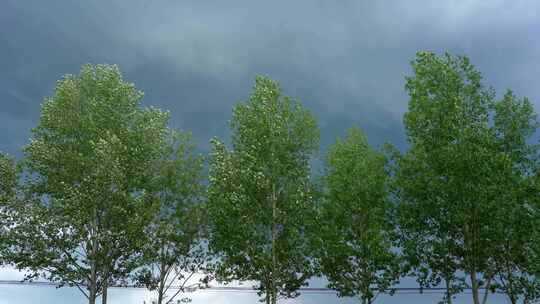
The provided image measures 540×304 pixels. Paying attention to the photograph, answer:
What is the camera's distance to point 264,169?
134ft

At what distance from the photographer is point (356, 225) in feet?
135

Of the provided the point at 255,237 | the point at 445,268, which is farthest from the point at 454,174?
the point at 255,237

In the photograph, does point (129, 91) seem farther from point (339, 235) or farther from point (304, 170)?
point (339, 235)

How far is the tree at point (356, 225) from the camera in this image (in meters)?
39.4

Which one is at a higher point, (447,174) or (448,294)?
(447,174)

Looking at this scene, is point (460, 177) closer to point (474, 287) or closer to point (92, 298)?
point (474, 287)

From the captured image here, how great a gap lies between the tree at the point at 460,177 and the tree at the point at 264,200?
7.69 metres

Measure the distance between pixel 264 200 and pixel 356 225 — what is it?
7.38 meters

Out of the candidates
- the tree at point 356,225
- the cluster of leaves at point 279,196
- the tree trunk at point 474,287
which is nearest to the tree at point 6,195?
the cluster of leaves at point 279,196

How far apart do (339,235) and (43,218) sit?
22116mm

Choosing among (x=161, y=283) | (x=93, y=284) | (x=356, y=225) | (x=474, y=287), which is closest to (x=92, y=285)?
(x=93, y=284)

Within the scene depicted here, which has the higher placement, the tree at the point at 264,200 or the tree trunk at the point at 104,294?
the tree at the point at 264,200

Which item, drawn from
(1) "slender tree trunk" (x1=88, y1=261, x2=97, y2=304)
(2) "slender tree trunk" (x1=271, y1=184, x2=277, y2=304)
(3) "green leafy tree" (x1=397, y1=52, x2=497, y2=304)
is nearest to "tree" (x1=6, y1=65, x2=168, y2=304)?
(1) "slender tree trunk" (x1=88, y1=261, x2=97, y2=304)

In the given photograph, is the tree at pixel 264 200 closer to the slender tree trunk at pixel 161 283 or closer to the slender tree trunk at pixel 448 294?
the slender tree trunk at pixel 161 283
